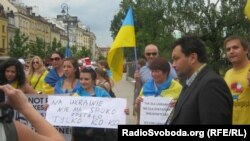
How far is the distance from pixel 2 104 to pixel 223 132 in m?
1.99

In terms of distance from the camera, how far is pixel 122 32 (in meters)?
7.83

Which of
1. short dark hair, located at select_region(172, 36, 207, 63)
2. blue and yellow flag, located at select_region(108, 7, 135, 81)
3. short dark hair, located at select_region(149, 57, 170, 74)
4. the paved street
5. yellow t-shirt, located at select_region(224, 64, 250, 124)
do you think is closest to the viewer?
→ short dark hair, located at select_region(172, 36, 207, 63)

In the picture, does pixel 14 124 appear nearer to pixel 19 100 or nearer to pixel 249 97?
pixel 19 100

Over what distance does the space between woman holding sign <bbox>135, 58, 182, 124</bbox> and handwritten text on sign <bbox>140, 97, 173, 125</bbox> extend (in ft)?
0.31

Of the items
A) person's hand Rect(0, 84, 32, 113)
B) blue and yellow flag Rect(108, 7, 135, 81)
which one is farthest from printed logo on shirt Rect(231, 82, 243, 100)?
person's hand Rect(0, 84, 32, 113)

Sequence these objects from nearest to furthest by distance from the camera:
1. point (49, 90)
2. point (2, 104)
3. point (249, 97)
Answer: point (2, 104) < point (249, 97) < point (49, 90)

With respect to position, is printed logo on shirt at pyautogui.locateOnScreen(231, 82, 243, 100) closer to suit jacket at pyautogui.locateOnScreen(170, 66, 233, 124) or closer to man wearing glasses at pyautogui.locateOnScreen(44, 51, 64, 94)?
suit jacket at pyautogui.locateOnScreen(170, 66, 233, 124)

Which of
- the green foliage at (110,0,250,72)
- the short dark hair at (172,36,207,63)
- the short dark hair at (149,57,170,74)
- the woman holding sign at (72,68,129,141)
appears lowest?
the woman holding sign at (72,68,129,141)

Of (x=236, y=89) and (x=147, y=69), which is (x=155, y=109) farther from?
(x=147, y=69)

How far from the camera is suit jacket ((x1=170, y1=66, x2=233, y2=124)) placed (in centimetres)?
356

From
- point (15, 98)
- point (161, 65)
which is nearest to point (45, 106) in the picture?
point (161, 65)

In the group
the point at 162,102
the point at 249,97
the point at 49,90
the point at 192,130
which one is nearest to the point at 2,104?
the point at 192,130

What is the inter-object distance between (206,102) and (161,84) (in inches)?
97.2

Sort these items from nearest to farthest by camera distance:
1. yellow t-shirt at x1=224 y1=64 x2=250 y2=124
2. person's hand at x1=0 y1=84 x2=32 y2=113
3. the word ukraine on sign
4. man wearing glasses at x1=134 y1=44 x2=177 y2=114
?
person's hand at x1=0 y1=84 x2=32 y2=113, yellow t-shirt at x1=224 y1=64 x2=250 y2=124, the word ukraine on sign, man wearing glasses at x1=134 y1=44 x2=177 y2=114
